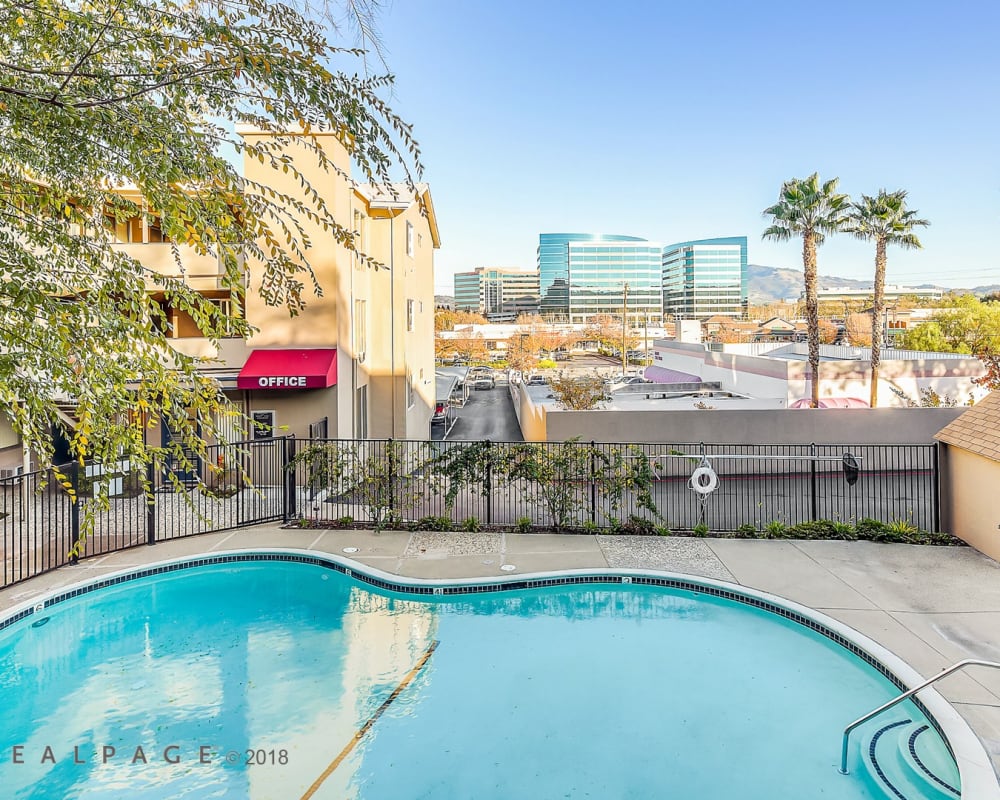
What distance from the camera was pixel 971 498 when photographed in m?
9.70

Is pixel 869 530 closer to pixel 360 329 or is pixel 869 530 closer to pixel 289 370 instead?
pixel 289 370

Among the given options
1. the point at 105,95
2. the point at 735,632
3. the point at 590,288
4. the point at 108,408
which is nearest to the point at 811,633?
the point at 735,632

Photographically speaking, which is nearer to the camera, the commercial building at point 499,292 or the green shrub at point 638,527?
the green shrub at point 638,527

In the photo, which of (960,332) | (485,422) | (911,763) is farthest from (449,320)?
(911,763)

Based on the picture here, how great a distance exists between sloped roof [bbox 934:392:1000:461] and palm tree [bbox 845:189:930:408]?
14.7m

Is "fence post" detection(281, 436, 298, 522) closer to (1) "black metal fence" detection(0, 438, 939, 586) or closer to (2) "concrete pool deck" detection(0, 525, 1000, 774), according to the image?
(1) "black metal fence" detection(0, 438, 939, 586)

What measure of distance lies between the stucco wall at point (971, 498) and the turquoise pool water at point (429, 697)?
4.28 m

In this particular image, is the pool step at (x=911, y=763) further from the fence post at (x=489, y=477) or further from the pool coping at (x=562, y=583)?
the fence post at (x=489, y=477)

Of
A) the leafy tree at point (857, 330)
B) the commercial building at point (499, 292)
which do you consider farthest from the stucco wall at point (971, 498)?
the commercial building at point (499, 292)

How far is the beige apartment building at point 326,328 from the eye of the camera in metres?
14.2

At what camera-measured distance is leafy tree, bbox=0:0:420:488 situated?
3062 millimetres

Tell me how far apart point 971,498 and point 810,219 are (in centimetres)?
1662

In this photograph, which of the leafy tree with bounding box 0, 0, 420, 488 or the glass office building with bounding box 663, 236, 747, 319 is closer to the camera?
the leafy tree with bounding box 0, 0, 420, 488

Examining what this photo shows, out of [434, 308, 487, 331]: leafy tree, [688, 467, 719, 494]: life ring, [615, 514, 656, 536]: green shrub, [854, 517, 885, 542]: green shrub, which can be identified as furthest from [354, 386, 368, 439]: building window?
[434, 308, 487, 331]: leafy tree
